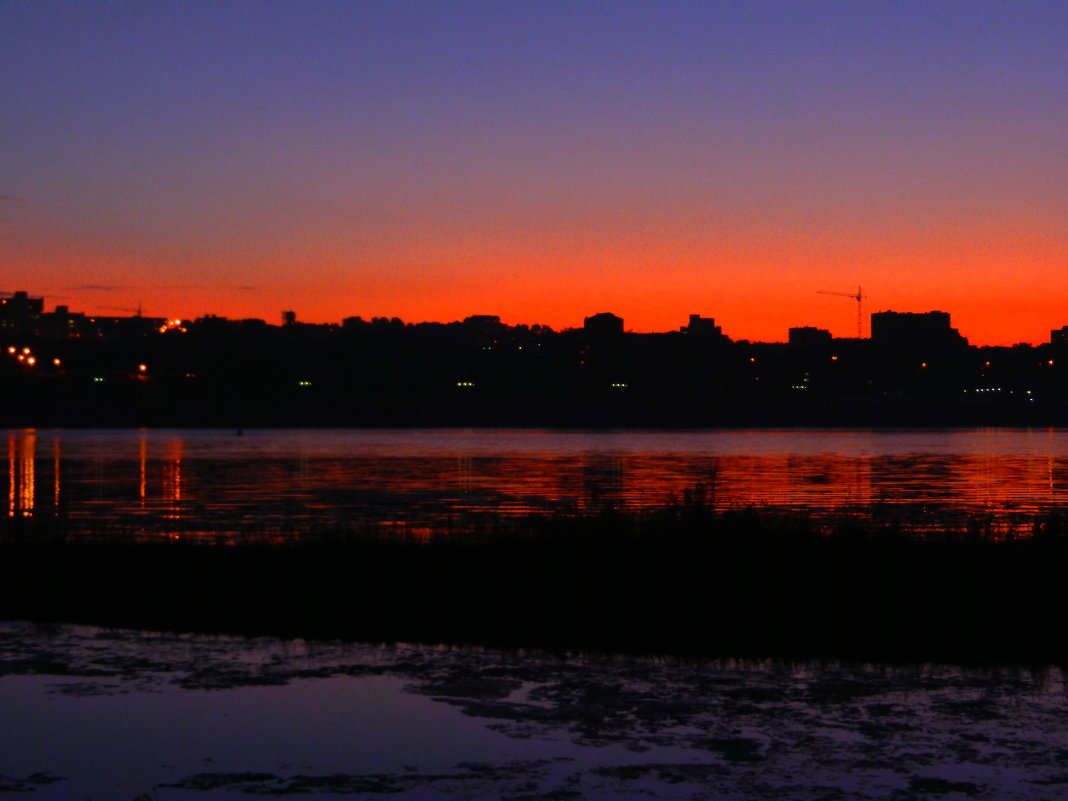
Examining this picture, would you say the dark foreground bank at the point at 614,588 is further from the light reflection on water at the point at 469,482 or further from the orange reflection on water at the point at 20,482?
the orange reflection on water at the point at 20,482

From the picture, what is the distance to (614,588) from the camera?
19.4 meters

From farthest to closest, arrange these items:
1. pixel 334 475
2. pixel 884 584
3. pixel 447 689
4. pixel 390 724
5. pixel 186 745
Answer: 1. pixel 334 475
2. pixel 884 584
3. pixel 447 689
4. pixel 390 724
5. pixel 186 745

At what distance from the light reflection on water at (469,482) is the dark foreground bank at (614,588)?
6.21 meters

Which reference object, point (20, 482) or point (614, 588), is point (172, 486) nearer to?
point (20, 482)

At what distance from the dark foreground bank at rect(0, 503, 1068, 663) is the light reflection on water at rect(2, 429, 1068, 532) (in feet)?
20.4

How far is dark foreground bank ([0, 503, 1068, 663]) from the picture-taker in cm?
1684

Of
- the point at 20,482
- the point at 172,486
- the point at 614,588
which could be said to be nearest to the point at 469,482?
the point at 172,486

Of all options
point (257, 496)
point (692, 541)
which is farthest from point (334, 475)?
point (692, 541)

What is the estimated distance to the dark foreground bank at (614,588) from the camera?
55.3 ft

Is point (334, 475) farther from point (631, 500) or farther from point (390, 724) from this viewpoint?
point (390, 724)

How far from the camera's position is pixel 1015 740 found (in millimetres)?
11711

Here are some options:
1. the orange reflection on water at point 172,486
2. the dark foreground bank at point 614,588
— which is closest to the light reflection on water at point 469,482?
the orange reflection on water at point 172,486

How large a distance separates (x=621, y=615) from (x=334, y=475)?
3880 cm

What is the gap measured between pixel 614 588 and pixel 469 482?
103 ft
